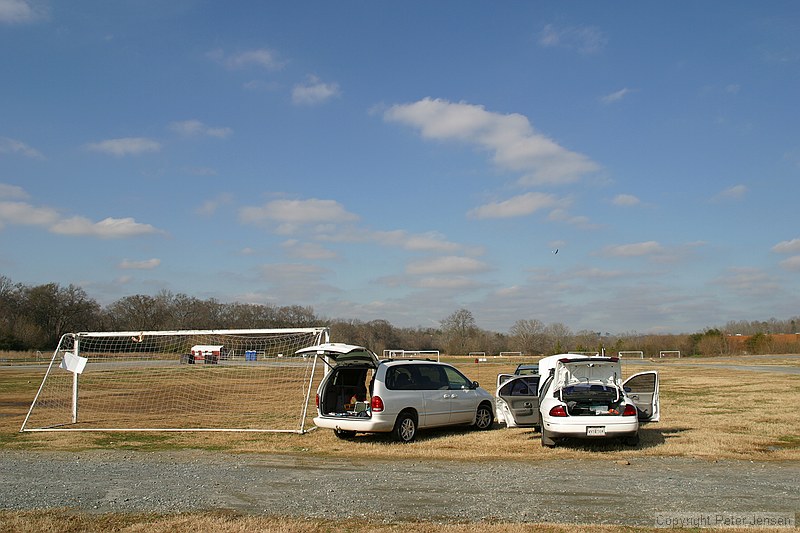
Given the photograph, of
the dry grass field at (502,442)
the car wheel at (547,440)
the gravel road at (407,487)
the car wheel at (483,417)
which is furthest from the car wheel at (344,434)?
the car wheel at (547,440)

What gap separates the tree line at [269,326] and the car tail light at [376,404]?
1294 inches

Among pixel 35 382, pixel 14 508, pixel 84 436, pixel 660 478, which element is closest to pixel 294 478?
pixel 14 508

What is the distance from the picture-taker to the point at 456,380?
15.2 meters

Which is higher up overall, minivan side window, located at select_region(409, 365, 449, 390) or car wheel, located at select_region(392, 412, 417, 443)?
minivan side window, located at select_region(409, 365, 449, 390)

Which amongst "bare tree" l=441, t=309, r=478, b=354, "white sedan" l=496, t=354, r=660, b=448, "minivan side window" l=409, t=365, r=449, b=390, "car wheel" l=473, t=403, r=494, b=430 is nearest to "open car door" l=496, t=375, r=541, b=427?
"white sedan" l=496, t=354, r=660, b=448

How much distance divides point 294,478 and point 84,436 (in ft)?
24.9

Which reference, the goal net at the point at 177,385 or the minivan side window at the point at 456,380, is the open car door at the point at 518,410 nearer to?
the minivan side window at the point at 456,380

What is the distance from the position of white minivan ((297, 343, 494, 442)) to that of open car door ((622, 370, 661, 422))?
3210mm

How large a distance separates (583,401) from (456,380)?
3721mm

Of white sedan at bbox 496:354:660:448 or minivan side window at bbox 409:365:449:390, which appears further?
minivan side window at bbox 409:365:449:390

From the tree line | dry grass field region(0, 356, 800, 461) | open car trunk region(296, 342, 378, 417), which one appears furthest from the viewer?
the tree line

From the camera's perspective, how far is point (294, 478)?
9.55 m

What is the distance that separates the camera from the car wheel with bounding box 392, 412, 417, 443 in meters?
13.3

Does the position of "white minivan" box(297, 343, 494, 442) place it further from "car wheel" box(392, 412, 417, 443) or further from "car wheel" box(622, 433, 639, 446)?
"car wheel" box(622, 433, 639, 446)
